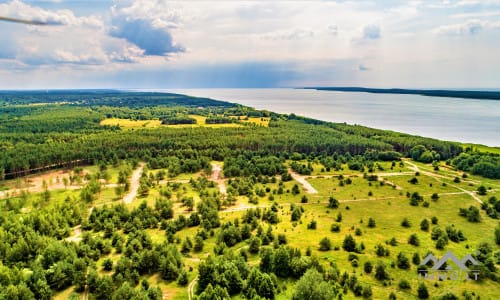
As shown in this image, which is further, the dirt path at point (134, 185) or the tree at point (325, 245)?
the dirt path at point (134, 185)

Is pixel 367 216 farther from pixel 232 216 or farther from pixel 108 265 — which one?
pixel 108 265

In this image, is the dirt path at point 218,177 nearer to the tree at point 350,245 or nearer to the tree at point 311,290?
the tree at point 350,245

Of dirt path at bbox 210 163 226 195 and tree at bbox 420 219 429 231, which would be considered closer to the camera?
tree at bbox 420 219 429 231

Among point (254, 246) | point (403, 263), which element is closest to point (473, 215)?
point (403, 263)

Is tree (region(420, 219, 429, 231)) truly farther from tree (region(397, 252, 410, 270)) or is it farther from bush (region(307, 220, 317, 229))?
bush (region(307, 220, 317, 229))

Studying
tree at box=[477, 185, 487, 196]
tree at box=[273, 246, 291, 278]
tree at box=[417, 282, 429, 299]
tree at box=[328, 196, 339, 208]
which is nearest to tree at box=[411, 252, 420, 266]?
tree at box=[417, 282, 429, 299]

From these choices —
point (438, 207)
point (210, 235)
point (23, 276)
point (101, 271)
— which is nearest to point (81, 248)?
point (101, 271)

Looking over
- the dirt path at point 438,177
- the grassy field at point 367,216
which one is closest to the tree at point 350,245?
the grassy field at point 367,216
